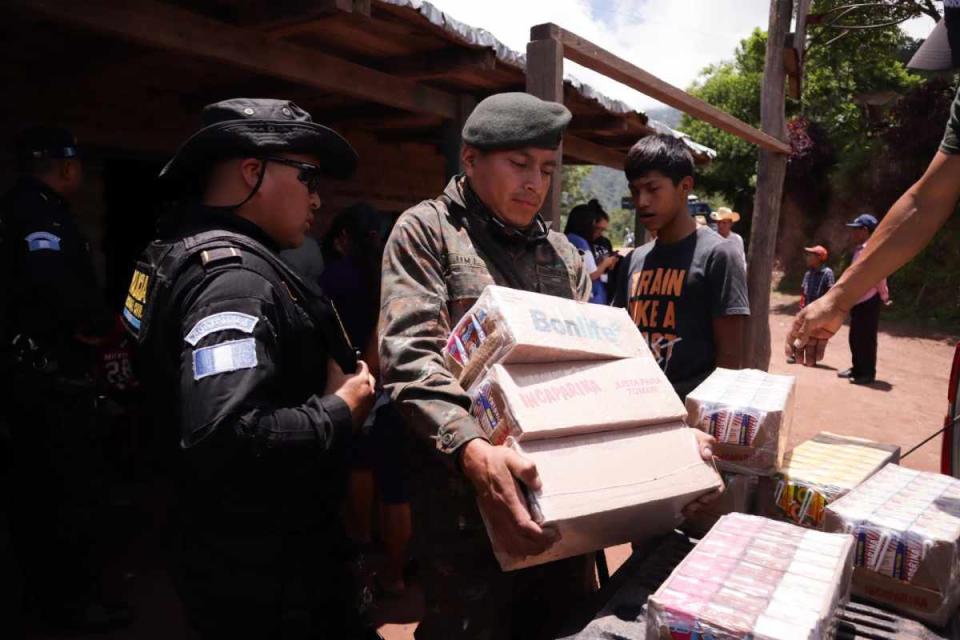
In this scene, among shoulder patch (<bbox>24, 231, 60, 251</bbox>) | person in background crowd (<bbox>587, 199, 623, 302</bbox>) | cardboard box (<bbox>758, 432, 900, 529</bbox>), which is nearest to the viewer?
cardboard box (<bbox>758, 432, 900, 529</bbox>)

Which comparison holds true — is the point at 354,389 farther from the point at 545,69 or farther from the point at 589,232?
the point at 589,232

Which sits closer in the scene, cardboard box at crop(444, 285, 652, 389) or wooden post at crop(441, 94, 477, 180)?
cardboard box at crop(444, 285, 652, 389)

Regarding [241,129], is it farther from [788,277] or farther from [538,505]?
[788,277]

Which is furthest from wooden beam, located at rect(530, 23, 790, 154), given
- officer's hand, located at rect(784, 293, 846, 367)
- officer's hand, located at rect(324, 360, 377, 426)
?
officer's hand, located at rect(324, 360, 377, 426)

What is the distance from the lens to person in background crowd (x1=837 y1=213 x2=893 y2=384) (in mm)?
8570

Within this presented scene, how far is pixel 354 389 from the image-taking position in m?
1.71

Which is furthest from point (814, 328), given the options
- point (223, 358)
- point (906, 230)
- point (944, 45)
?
point (223, 358)

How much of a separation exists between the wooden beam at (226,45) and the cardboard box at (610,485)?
2875 mm

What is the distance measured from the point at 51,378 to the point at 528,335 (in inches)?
98.5

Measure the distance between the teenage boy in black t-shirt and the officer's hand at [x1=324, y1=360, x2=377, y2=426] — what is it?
1.45m

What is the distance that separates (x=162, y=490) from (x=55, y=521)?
6.18ft

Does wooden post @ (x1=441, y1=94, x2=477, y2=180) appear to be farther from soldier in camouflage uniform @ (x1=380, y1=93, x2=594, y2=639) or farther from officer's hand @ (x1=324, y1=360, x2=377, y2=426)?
officer's hand @ (x1=324, y1=360, x2=377, y2=426)

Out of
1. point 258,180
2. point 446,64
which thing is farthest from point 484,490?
point 446,64

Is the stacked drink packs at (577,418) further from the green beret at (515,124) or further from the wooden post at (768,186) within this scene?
the wooden post at (768,186)
